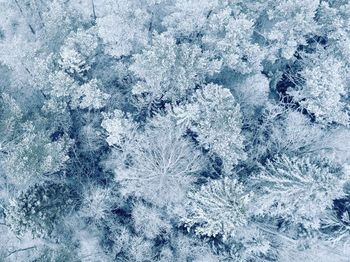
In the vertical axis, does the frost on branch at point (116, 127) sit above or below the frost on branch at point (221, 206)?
above

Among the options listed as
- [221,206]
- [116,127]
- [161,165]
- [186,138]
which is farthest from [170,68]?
[221,206]

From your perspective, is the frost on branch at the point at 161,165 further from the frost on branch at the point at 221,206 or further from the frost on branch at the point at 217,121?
the frost on branch at the point at 221,206

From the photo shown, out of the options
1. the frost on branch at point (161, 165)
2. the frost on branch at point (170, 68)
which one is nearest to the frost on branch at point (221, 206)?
the frost on branch at point (161, 165)

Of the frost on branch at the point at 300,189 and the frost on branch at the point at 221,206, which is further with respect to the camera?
the frost on branch at the point at 221,206

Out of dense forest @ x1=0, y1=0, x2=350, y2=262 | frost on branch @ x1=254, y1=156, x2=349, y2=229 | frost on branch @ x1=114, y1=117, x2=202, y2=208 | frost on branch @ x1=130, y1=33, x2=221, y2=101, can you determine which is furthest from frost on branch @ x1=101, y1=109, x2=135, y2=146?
frost on branch @ x1=254, y1=156, x2=349, y2=229

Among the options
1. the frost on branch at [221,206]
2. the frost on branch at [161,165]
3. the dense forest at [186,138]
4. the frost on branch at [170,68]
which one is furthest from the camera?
the frost on branch at [170,68]

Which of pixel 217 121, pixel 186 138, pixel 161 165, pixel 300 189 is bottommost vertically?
pixel 300 189

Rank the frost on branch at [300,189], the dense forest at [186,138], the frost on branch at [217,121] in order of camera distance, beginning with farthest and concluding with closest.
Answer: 1. the dense forest at [186,138]
2. the frost on branch at [217,121]
3. the frost on branch at [300,189]

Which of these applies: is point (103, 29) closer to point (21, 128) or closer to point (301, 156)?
point (21, 128)

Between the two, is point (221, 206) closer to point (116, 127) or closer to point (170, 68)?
point (116, 127)
